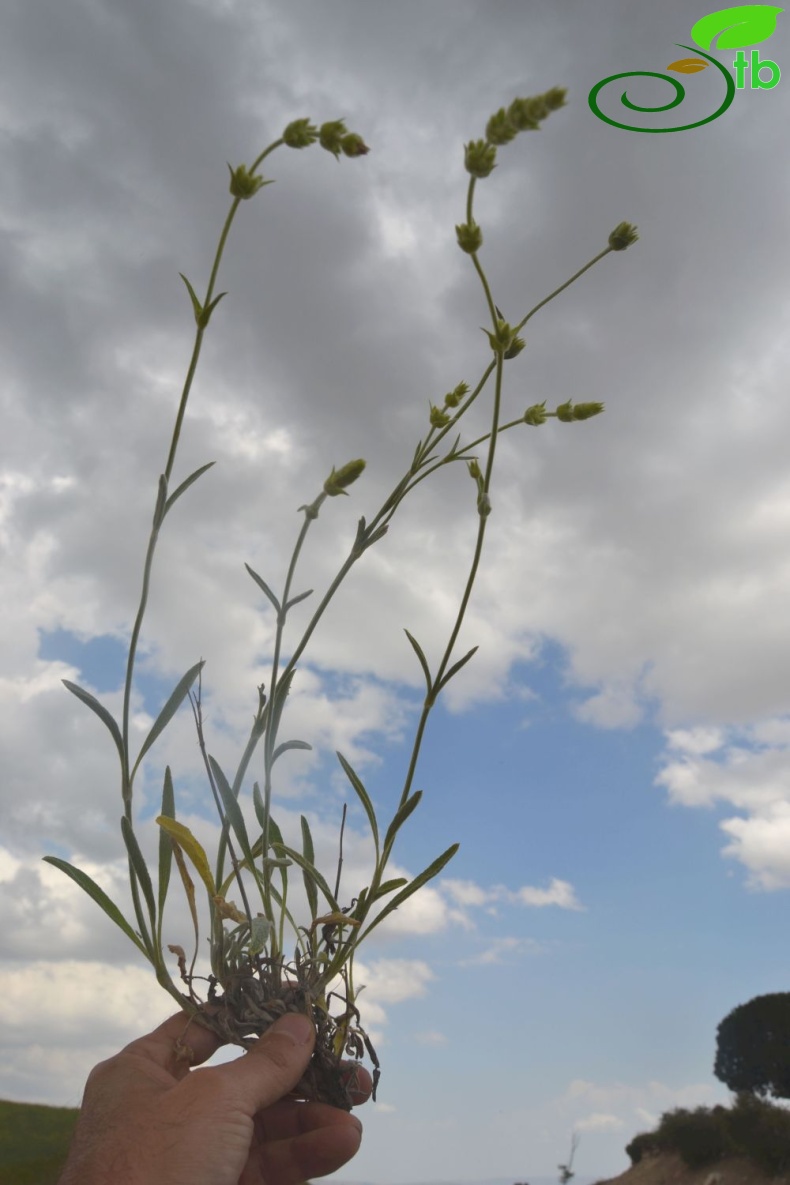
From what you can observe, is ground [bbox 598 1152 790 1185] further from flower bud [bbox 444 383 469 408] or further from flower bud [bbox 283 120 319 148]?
flower bud [bbox 283 120 319 148]

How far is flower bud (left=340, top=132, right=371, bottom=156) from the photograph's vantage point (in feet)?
3.71

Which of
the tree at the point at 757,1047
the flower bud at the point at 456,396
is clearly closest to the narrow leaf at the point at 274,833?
the flower bud at the point at 456,396

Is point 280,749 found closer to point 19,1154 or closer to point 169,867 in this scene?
point 169,867

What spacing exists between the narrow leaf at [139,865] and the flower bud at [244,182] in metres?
0.93

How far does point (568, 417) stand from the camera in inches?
56.2

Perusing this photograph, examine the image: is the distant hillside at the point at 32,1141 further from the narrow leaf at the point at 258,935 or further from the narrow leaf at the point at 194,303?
the narrow leaf at the point at 194,303

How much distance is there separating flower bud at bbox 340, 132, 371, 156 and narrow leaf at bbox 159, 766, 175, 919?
104 centimetres

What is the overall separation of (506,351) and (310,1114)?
142 cm

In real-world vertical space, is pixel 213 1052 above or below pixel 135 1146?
above

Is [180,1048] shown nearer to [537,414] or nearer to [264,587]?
[264,587]

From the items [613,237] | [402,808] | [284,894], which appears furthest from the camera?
[284,894]

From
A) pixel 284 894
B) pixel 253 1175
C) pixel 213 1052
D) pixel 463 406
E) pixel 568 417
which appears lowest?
pixel 253 1175

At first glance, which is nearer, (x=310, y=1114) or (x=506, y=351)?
(x=506, y=351)

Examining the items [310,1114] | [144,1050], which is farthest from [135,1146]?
[310,1114]
